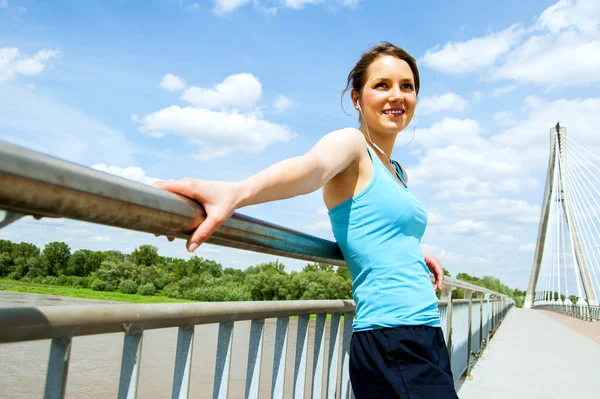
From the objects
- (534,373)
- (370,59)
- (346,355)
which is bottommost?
(534,373)

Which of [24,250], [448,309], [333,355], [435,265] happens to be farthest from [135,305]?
[448,309]

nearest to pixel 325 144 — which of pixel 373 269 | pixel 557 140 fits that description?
pixel 373 269

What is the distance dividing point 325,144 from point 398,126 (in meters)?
0.56

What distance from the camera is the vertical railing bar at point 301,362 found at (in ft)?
4.90

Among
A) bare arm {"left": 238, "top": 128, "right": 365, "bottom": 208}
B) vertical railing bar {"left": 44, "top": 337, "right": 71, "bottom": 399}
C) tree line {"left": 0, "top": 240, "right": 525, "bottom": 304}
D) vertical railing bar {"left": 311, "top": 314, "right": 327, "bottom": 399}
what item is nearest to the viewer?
vertical railing bar {"left": 44, "top": 337, "right": 71, "bottom": 399}

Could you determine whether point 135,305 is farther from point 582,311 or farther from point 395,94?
point 582,311

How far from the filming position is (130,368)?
33.5 inches

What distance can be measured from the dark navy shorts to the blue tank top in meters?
0.03

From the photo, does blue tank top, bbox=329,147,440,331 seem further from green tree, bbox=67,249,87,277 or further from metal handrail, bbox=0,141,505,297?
green tree, bbox=67,249,87,277

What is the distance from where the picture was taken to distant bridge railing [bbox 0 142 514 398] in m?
0.59

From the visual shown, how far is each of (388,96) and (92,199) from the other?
119cm

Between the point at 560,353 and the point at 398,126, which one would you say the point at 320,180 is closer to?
the point at 398,126

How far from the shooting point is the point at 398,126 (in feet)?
5.51

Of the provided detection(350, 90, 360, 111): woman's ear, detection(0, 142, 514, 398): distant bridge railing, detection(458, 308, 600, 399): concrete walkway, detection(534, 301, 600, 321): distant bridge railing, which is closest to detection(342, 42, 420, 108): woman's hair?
detection(350, 90, 360, 111): woman's ear
